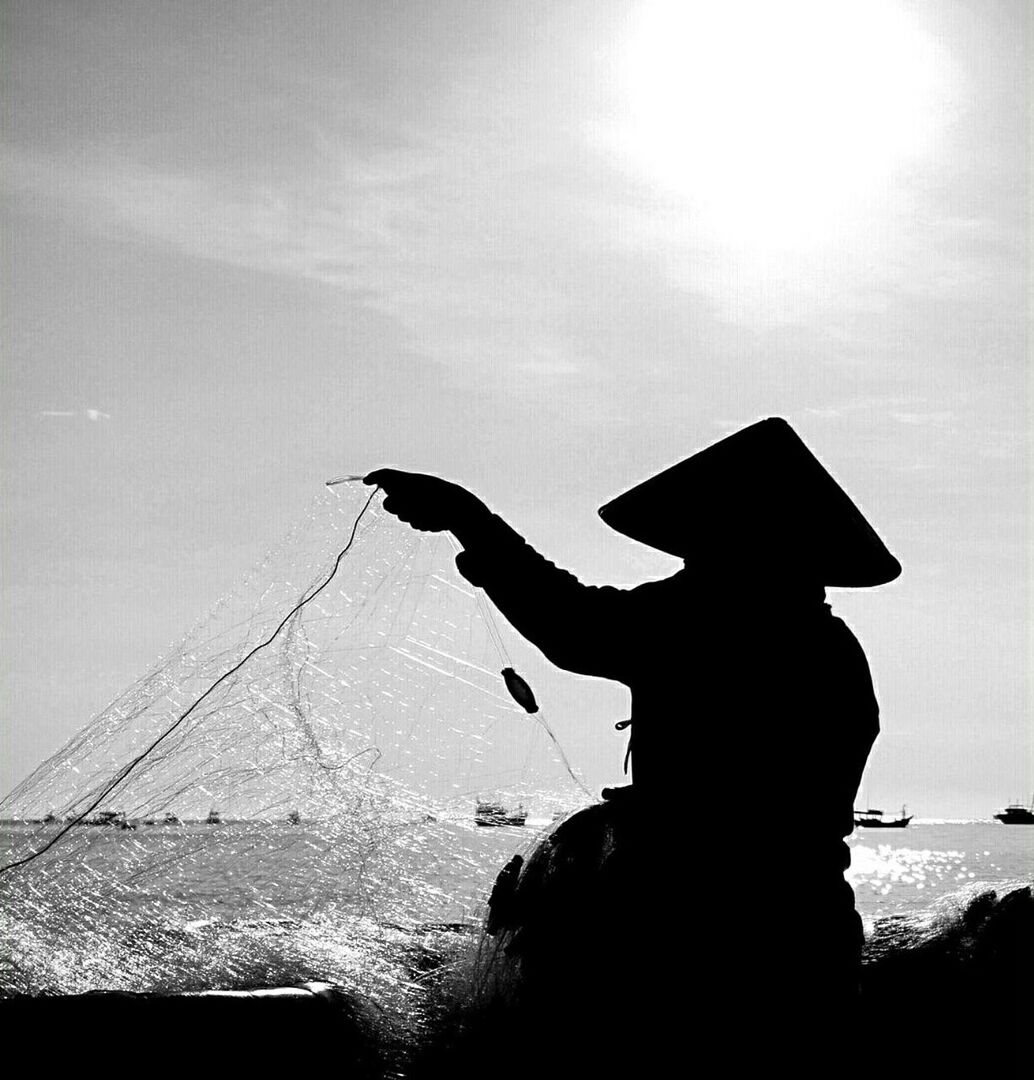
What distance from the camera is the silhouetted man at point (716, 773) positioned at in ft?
8.33

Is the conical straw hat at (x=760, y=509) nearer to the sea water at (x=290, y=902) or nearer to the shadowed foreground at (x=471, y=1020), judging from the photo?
the sea water at (x=290, y=902)

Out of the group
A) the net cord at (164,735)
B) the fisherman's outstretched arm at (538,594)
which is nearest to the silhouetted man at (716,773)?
the fisherman's outstretched arm at (538,594)

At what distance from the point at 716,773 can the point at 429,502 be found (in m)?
1.04

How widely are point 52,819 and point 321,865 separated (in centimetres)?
114

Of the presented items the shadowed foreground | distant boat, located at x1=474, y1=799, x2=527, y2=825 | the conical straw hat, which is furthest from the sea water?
the conical straw hat

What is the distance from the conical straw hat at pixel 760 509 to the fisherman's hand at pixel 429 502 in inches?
18.9

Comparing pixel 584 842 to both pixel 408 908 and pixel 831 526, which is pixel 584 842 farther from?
pixel 408 908

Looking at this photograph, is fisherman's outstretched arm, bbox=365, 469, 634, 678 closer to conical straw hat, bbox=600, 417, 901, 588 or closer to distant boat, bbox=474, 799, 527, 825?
conical straw hat, bbox=600, 417, 901, 588

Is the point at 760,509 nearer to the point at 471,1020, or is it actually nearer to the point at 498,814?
the point at 471,1020

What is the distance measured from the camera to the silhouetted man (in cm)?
254

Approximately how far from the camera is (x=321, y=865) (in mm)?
4676

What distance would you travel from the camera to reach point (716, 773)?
262 cm

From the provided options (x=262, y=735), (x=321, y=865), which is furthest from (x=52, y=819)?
(x=321, y=865)

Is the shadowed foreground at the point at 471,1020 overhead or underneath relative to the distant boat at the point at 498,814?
underneath
